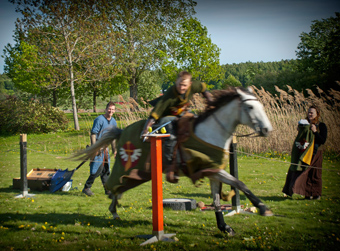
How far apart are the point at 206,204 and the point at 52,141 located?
13.4 meters

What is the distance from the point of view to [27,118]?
20125 millimetres

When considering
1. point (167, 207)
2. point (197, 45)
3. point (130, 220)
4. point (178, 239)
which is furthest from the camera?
point (197, 45)

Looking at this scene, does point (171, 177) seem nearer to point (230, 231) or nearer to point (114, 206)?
point (230, 231)

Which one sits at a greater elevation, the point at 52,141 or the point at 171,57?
the point at 171,57

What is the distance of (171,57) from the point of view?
3103cm

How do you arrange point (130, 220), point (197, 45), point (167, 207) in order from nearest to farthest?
point (130, 220), point (167, 207), point (197, 45)

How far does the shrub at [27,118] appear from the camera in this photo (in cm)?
2005

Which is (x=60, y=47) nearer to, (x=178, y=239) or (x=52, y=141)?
(x=52, y=141)

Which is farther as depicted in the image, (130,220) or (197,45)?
(197,45)

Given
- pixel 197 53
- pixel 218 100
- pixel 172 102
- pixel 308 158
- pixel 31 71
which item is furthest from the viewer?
pixel 197 53

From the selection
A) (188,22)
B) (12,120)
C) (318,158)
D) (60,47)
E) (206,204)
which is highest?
(188,22)

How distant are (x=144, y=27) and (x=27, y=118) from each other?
14.1 m

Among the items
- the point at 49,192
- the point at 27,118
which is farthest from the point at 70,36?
the point at 49,192

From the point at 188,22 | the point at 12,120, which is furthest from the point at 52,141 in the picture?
the point at 188,22
